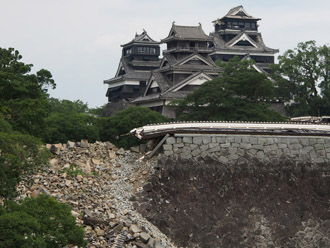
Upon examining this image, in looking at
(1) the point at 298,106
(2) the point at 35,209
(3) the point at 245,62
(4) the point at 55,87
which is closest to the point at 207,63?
(3) the point at 245,62

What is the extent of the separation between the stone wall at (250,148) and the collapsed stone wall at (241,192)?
32 mm

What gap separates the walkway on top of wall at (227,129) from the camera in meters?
23.4

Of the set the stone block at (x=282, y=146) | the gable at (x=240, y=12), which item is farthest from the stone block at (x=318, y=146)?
the gable at (x=240, y=12)

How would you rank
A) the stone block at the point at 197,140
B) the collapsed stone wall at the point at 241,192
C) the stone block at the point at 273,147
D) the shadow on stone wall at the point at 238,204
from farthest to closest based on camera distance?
the stone block at the point at 273,147 < the stone block at the point at 197,140 < the collapsed stone wall at the point at 241,192 < the shadow on stone wall at the point at 238,204

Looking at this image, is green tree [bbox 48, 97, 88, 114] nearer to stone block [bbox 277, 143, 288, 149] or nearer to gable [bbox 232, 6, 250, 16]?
gable [bbox 232, 6, 250, 16]

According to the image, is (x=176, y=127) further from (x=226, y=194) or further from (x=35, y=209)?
(x=35, y=209)

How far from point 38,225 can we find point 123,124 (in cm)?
1791

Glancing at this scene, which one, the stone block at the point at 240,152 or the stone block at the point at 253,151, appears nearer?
the stone block at the point at 240,152

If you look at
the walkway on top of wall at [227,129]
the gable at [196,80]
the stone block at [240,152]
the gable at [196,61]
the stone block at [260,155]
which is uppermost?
the gable at [196,61]

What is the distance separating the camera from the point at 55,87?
3616 centimetres

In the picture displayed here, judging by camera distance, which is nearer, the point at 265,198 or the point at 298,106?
the point at 265,198

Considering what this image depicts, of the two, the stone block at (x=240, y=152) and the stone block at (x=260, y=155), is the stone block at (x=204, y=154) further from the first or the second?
the stone block at (x=260, y=155)

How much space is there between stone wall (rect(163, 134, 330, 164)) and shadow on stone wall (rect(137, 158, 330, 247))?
0.28 meters

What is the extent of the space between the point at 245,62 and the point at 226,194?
3029 cm
